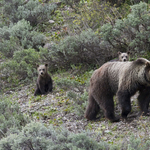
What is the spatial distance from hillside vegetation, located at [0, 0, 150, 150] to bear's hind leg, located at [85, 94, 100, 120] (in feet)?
0.55

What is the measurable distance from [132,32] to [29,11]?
27.2ft

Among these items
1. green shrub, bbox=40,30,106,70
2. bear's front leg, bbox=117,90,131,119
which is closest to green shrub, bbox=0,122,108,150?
bear's front leg, bbox=117,90,131,119

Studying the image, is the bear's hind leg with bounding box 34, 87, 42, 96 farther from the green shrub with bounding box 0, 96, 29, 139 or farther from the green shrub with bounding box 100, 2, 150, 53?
the green shrub with bounding box 100, 2, 150, 53

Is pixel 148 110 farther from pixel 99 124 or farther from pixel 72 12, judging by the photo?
pixel 72 12

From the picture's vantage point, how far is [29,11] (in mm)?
15438

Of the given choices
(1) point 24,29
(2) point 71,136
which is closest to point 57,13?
(1) point 24,29

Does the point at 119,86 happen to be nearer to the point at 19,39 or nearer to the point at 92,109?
the point at 92,109

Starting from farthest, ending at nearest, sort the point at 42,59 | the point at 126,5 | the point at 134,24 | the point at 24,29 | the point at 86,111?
1. the point at 24,29
2. the point at 126,5
3. the point at 42,59
4. the point at 134,24
5. the point at 86,111

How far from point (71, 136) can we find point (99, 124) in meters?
1.98

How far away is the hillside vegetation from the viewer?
192 inches

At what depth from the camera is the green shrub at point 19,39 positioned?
12.7m

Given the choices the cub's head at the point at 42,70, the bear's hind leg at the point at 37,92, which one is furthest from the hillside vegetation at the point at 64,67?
the cub's head at the point at 42,70

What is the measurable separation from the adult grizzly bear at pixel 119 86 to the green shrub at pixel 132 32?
9.60 feet

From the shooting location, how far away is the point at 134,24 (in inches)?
340
